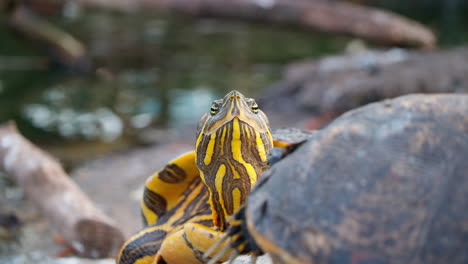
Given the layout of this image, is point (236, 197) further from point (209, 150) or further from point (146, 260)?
point (146, 260)

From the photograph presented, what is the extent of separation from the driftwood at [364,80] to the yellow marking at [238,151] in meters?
2.55

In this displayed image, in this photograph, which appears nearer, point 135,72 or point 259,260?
point 259,260

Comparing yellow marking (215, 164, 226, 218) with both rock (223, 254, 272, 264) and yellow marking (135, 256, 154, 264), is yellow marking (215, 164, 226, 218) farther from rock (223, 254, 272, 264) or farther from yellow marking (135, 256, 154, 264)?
yellow marking (135, 256, 154, 264)

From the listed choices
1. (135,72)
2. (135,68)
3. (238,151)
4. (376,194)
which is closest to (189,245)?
(238,151)

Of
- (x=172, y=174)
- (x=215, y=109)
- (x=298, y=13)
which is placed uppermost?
(x=298, y=13)

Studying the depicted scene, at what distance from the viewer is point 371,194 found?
71 centimetres

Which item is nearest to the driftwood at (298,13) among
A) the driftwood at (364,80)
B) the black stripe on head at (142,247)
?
the driftwood at (364,80)

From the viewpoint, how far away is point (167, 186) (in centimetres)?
159

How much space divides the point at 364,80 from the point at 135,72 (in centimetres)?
356

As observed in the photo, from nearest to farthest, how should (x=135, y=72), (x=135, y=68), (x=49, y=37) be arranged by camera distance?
(x=49, y=37) → (x=135, y=72) → (x=135, y=68)

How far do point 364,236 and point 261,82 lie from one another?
5.89 metres

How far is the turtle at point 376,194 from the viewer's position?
0.69m

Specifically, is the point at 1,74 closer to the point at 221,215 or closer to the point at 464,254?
the point at 221,215

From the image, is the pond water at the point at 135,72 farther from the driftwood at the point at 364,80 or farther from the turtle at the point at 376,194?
the turtle at the point at 376,194
